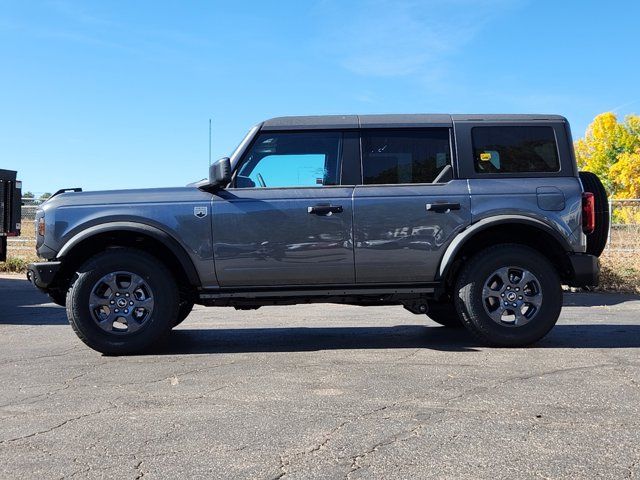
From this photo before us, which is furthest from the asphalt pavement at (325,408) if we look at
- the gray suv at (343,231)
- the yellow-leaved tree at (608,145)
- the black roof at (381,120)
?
the yellow-leaved tree at (608,145)

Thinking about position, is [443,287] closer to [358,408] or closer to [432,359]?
[432,359]

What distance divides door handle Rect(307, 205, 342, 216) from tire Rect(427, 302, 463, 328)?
1.80 m

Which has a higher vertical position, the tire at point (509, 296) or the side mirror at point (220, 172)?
the side mirror at point (220, 172)

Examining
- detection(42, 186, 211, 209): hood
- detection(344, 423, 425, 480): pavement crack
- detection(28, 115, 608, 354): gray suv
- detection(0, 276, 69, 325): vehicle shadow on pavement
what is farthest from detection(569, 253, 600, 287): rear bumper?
detection(0, 276, 69, 325): vehicle shadow on pavement

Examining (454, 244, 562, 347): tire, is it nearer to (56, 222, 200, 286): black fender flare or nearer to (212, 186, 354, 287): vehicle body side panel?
(212, 186, 354, 287): vehicle body side panel

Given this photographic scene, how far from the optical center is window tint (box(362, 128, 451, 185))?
5816 mm

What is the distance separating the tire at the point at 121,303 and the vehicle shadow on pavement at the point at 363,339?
0.41 m

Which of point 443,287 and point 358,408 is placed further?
point 443,287

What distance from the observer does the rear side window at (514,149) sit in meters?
5.86

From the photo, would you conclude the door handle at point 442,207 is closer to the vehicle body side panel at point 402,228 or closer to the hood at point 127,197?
the vehicle body side panel at point 402,228

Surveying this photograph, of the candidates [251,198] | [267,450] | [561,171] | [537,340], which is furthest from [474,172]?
[267,450]

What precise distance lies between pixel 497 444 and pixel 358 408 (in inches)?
36.6

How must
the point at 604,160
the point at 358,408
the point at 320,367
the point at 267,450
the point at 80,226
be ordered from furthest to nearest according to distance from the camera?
1. the point at 604,160
2. the point at 80,226
3. the point at 320,367
4. the point at 358,408
5. the point at 267,450

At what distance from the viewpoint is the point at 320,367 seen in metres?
5.04
